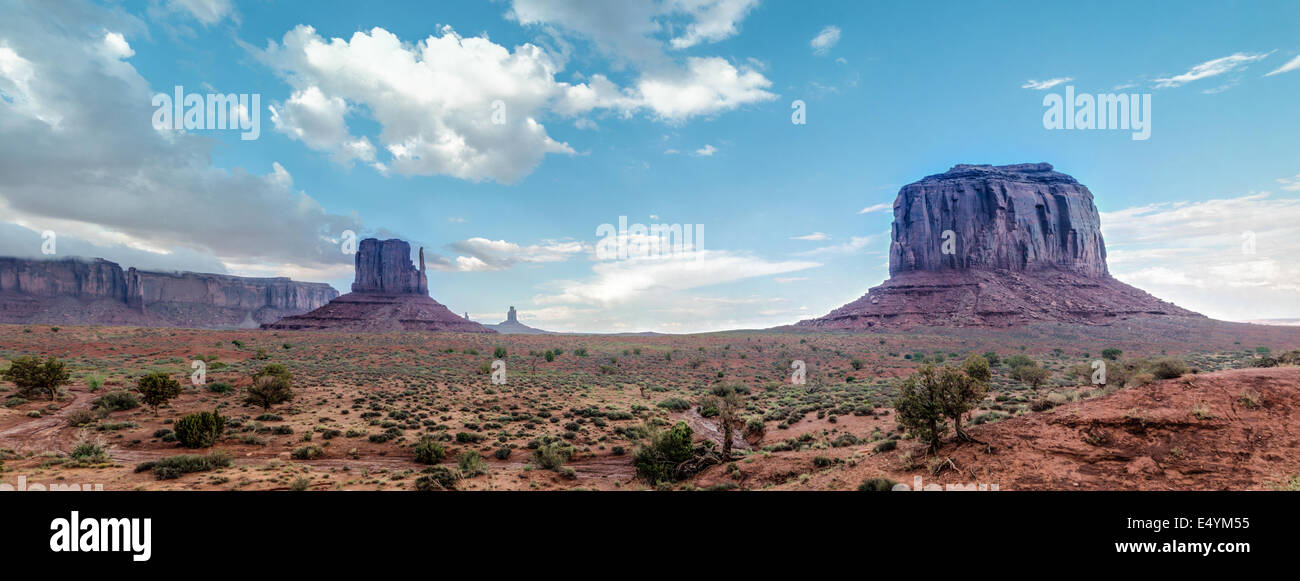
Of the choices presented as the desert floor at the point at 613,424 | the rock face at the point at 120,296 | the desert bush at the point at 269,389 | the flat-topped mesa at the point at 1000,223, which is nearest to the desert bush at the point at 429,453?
the desert floor at the point at 613,424

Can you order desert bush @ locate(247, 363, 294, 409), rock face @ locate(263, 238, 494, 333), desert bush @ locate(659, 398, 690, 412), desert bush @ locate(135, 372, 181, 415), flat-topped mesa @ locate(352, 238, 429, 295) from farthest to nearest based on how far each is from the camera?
flat-topped mesa @ locate(352, 238, 429, 295) → rock face @ locate(263, 238, 494, 333) → desert bush @ locate(659, 398, 690, 412) → desert bush @ locate(247, 363, 294, 409) → desert bush @ locate(135, 372, 181, 415)

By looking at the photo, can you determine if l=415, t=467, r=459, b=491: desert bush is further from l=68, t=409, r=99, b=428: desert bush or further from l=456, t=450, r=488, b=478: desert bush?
l=68, t=409, r=99, b=428: desert bush

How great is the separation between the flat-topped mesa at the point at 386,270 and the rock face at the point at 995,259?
115 metres

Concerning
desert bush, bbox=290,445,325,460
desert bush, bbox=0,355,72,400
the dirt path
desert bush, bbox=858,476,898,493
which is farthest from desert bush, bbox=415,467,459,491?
desert bush, bbox=0,355,72,400

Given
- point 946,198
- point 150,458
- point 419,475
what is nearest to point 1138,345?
point 946,198

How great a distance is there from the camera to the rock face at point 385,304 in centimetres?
10075

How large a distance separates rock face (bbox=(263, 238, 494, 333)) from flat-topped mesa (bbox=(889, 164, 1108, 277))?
107m

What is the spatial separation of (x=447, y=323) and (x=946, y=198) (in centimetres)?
12647

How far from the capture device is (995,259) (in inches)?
3647

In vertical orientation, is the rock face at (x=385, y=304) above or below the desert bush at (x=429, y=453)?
above

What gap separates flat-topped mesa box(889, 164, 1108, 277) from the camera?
9400 centimetres

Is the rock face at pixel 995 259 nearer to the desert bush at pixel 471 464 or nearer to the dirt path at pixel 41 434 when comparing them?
the desert bush at pixel 471 464

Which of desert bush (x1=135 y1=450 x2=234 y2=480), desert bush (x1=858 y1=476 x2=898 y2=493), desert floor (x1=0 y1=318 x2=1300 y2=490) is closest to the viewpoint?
desert floor (x1=0 y1=318 x2=1300 y2=490)
